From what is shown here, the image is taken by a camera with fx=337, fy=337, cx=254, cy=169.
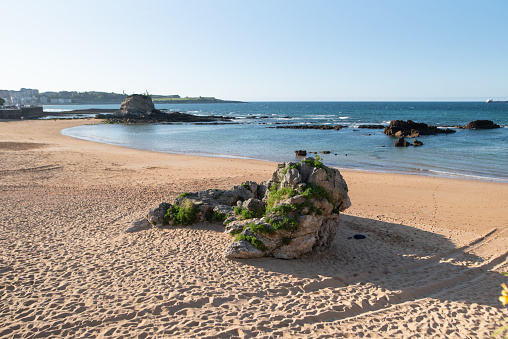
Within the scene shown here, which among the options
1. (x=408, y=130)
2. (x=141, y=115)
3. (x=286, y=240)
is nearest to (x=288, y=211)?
(x=286, y=240)

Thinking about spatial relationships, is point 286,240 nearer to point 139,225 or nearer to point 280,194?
point 280,194

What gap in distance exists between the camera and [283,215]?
29.9 ft

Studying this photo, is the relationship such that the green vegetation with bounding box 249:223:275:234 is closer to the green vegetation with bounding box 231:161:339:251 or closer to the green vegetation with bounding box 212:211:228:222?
the green vegetation with bounding box 231:161:339:251

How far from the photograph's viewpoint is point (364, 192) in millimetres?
17375

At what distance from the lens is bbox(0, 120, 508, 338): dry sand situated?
244 inches

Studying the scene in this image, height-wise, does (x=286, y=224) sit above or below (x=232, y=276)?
above

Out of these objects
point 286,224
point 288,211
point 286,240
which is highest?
point 288,211

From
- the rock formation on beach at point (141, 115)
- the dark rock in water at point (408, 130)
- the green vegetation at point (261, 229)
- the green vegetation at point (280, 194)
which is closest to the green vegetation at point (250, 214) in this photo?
the green vegetation at point (280, 194)

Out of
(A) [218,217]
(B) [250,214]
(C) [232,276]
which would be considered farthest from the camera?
(A) [218,217]

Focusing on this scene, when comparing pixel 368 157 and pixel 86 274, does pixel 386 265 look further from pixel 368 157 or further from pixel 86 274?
pixel 368 157

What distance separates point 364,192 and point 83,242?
13100mm

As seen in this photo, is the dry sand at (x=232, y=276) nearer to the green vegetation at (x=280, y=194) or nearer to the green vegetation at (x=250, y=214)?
the green vegetation at (x=250, y=214)

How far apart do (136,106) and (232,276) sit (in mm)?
80493

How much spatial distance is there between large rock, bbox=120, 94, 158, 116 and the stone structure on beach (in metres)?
74.4
